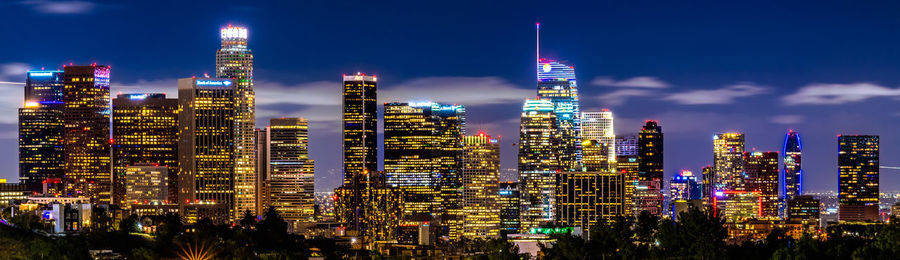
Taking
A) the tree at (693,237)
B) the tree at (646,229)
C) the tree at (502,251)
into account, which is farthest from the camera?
the tree at (646,229)

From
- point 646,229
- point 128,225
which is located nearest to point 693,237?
point 646,229

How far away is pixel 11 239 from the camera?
117 m

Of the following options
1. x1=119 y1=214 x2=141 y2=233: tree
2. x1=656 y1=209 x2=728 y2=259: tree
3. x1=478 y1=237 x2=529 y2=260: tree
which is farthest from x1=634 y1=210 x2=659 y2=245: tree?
x1=119 y1=214 x2=141 y2=233: tree

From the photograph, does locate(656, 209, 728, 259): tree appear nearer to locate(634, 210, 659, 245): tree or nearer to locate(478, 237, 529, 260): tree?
locate(478, 237, 529, 260): tree

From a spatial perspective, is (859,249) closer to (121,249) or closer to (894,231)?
(894,231)

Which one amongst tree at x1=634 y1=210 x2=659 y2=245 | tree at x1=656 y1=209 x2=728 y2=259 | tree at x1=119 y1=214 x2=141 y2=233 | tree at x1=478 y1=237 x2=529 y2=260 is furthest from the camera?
tree at x1=119 y1=214 x2=141 y2=233

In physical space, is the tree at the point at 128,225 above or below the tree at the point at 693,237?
below

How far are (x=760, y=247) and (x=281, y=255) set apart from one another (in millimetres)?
50943

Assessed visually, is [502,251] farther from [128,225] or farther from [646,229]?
[128,225]

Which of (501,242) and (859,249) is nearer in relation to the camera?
(859,249)

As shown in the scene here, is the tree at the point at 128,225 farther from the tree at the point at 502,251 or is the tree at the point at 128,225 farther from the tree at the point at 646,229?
the tree at the point at 646,229

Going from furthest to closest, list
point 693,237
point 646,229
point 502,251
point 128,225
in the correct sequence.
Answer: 1. point 128,225
2. point 646,229
3. point 502,251
4. point 693,237

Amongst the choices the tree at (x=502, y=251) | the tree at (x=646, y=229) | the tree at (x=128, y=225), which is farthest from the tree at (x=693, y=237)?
the tree at (x=128, y=225)

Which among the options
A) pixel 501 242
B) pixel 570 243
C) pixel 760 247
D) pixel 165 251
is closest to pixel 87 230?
pixel 165 251
